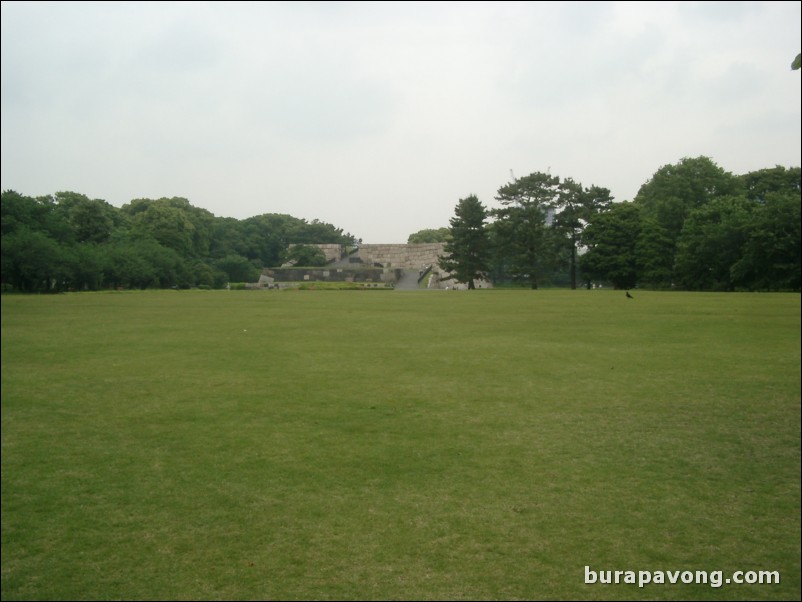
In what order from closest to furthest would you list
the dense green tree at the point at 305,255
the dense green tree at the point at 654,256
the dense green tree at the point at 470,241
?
the dense green tree at the point at 654,256
the dense green tree at the point at 470,241
the dense green tree at the point at 305,255

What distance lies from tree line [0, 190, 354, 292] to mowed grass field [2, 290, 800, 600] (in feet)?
0.93

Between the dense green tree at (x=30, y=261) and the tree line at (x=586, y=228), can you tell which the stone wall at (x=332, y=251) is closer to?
the tree line at (x=586, y=228)

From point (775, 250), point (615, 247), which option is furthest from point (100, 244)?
point (615, 247)

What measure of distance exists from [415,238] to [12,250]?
98.8 m

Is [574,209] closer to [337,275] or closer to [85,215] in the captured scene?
[337,275]

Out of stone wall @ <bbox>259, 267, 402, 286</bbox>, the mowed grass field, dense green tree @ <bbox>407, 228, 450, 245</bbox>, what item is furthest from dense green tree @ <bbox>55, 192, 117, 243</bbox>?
dense green tree @ <bbox>407, 228, 450, 245</bbox>

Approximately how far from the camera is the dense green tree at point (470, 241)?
146ft

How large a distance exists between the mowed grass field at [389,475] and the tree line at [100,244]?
0.28 meters

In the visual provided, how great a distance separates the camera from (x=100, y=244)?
6062 mm

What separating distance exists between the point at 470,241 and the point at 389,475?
138ft

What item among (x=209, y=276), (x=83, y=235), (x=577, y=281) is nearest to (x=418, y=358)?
(x=83, y=235)

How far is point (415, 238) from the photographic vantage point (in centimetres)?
10212

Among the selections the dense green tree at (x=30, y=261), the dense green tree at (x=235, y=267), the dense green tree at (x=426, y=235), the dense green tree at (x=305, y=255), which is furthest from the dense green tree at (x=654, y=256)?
the dense green tree at (x=426, y=235)

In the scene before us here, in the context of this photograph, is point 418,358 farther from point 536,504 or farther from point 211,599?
point 211,599
